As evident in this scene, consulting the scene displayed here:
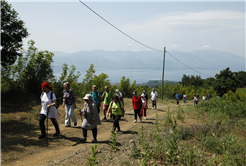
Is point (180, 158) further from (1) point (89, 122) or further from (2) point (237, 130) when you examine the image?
(2) point (237, 130)

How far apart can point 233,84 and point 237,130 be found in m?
57.8

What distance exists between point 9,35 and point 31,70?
13.7ft

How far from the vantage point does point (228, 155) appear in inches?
191

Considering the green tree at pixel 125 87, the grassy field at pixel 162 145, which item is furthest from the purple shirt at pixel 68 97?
the green tree at pixel 125 87

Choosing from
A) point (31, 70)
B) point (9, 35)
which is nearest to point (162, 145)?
point (31, 70)

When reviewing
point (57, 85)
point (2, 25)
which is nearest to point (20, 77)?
point (57, 85)

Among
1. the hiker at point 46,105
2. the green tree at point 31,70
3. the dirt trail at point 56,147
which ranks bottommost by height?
the dirt trail at point 56,147

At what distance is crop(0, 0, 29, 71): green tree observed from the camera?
1566 cm

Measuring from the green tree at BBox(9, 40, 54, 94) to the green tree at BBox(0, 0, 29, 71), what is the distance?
1218 millimetres

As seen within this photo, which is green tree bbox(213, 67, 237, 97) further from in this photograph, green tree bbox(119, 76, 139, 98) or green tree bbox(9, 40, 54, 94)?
green tree bbox(9, 40, 54, 94)

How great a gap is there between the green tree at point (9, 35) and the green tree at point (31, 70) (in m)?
1.22

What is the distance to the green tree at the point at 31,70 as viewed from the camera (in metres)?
15.3

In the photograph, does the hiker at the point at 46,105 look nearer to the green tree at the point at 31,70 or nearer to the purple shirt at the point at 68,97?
the purple shirt at the point at 68,97

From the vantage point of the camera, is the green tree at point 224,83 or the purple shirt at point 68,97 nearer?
the purple shirt at point 68,97
